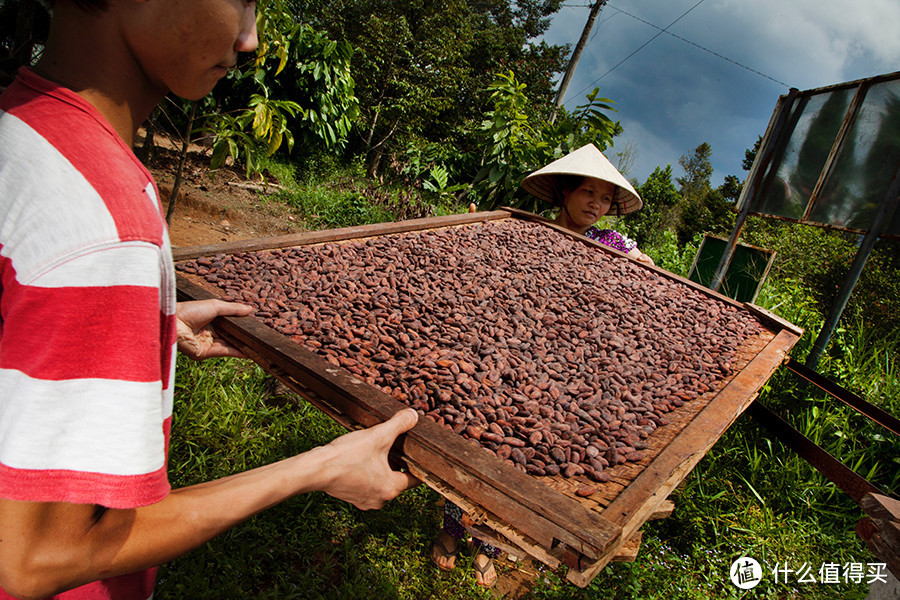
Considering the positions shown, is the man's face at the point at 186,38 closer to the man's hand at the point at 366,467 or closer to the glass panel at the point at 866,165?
the man's hand at the point at 366,467

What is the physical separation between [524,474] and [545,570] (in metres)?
1.67

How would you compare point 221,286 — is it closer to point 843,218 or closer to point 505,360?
point 505,360

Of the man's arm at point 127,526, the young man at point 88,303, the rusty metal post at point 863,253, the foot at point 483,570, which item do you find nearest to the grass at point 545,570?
the foot at point 483,570

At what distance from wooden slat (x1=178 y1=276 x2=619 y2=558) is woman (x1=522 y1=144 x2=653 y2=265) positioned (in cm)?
225

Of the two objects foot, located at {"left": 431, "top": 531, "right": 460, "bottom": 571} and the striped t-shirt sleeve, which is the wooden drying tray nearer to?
the striped t-shirt sleeve

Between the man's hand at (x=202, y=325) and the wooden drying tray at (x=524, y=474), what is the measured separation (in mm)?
35

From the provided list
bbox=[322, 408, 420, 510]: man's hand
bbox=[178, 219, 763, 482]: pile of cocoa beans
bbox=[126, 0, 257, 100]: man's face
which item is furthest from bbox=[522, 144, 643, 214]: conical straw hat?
bbox=[126, 0, 257, 100]: man's face

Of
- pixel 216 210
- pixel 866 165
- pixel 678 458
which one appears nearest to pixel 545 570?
pixel 678 458

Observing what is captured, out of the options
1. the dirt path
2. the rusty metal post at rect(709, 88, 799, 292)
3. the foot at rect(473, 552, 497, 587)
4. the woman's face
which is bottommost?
the foot at rect(473, 552, 497, 587)

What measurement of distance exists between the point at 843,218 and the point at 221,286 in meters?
3.30

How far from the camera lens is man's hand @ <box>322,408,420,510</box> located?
91 centimetres

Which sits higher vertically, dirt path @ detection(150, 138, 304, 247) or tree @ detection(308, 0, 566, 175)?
tree @ detection(308, 0, 566, 175)

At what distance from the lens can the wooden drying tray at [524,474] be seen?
92cm

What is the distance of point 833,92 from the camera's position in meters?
3.08
